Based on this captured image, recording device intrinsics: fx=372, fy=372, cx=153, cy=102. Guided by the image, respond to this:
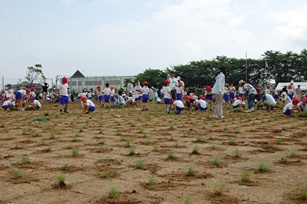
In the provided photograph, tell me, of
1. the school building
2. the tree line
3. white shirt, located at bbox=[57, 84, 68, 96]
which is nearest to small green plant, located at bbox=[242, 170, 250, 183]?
white shirt, located at bbox=[57, 84, 68, 96]

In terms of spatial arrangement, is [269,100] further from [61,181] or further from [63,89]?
[61,181]

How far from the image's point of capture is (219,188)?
395cm

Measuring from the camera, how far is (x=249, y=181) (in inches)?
173

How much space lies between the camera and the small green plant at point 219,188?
389 cm

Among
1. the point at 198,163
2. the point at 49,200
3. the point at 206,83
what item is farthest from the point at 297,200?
the point at 206,83

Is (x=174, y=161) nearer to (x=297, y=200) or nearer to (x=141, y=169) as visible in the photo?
(x=141, y=169)

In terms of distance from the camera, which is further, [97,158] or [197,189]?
[97,158]

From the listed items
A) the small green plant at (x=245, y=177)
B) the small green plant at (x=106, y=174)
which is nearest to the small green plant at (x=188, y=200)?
the small green plant at (x=245, y=177)

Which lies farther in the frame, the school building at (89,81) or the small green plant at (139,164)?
the school building at (89,81)

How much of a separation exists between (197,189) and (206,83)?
6158cm

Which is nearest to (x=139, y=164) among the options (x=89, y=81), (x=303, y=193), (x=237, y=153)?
(x=237, y=153)

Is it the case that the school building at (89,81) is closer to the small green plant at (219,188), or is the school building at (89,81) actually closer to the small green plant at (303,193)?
the small green plant at (219,188)

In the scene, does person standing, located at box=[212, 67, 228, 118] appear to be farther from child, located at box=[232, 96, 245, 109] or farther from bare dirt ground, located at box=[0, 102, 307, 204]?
child, located at box=[232, 96, 245, 109]

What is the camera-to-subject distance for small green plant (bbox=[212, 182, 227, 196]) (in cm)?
389
